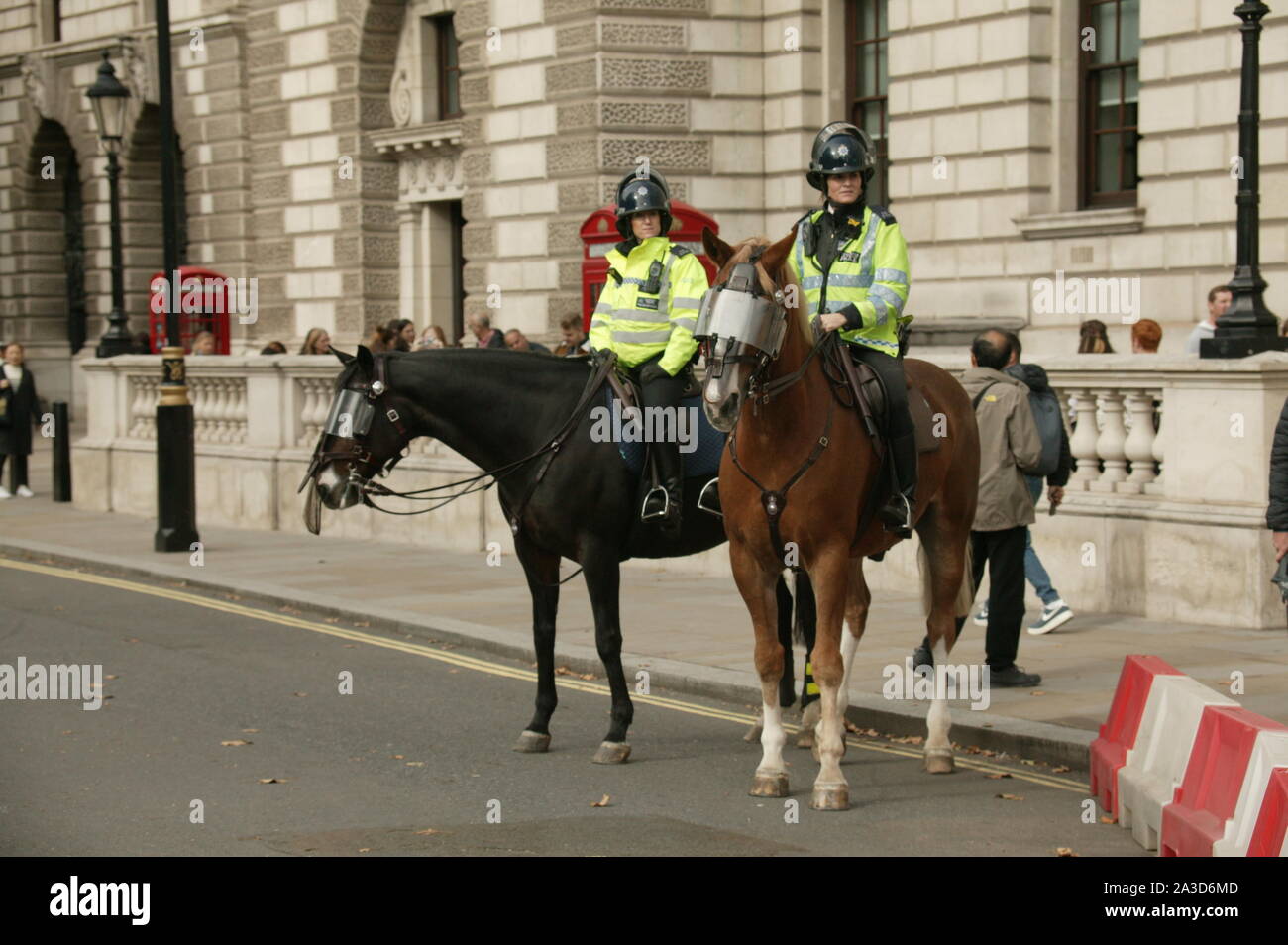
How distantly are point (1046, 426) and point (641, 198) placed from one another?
339 cm

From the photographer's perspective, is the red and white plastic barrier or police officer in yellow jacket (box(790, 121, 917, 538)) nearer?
the red and white plastic barrier

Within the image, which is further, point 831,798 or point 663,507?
point 663,507

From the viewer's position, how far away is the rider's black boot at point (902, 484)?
875 centimetres

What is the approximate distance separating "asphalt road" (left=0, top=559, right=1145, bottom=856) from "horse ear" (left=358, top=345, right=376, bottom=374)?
186 centimetres

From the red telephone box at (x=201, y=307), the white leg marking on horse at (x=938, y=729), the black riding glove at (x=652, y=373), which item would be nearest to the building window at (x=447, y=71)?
the red telephone box at (x=201, y=307)

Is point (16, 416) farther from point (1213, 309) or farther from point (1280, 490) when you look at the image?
point (1280, 490)

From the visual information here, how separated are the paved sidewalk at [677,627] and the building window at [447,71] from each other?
10.3 meters

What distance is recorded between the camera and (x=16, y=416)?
25234 millimetres

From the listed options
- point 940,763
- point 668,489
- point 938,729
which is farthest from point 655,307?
point 940,763

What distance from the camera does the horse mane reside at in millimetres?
7938

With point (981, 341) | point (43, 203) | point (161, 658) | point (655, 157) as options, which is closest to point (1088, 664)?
point (981, 341)

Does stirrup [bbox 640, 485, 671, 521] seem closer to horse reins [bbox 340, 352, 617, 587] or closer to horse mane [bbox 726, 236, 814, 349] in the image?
horse reins [bbox 340, 352, 617, 587]

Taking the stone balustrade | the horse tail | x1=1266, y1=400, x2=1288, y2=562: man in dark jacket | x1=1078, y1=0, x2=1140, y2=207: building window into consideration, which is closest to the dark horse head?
the horse tail
